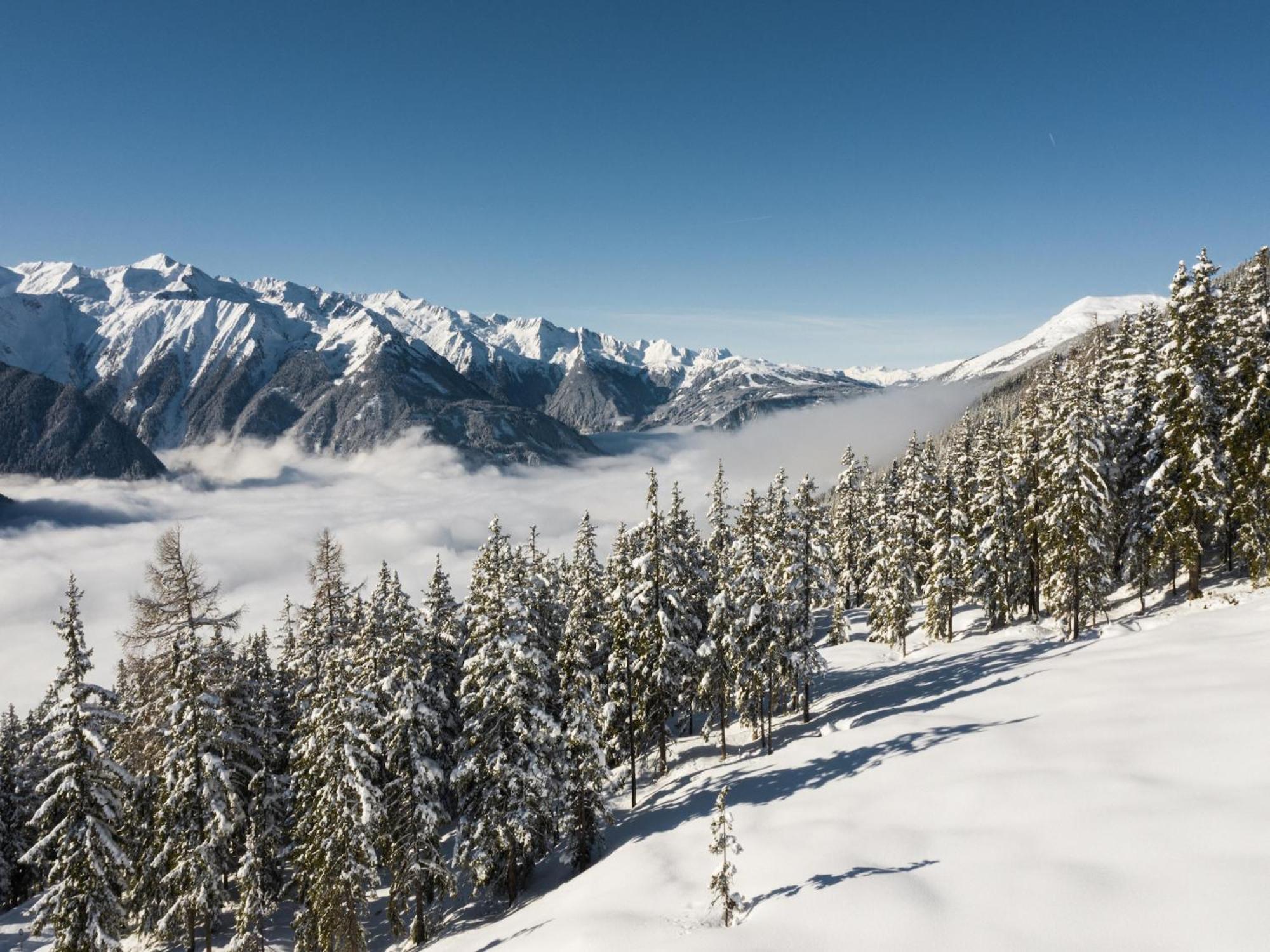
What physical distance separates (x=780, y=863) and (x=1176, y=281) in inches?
1352

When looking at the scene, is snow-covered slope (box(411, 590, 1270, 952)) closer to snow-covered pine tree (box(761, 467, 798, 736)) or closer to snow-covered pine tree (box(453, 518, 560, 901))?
snow-covered pine tree (box(453, 518, 560, 901))

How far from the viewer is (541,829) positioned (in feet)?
91.6

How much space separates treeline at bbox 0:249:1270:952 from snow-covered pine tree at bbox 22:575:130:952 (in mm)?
89

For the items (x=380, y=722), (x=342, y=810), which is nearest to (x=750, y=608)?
(x=380, y=722)

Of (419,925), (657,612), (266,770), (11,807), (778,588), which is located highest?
(778,588)

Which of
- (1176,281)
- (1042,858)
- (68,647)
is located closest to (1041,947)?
(1042,858)

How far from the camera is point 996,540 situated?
143 feet

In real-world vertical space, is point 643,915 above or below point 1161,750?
below

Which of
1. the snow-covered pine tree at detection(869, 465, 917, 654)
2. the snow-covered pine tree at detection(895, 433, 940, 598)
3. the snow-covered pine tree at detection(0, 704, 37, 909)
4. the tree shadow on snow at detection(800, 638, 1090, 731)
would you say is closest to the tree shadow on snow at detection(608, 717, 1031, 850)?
the tree shadow on snow at detection(800, 638, 1090, 731)

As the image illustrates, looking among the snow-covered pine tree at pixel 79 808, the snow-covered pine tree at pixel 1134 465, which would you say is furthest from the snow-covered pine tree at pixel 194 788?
the snow-covered pine tree at pixel 1134 465

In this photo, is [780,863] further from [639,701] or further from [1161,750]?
[639,701]

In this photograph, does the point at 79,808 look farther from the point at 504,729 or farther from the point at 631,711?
the point at 631,711

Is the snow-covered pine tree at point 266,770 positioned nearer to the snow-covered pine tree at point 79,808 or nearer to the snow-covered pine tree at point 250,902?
the snow-covered pine tree at point 250,902

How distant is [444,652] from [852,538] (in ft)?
167
